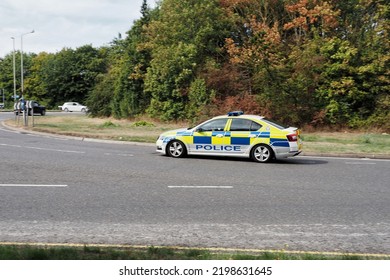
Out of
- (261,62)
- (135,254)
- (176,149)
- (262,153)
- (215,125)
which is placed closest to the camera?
(135,254)

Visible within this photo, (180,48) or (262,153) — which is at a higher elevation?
(180,48)

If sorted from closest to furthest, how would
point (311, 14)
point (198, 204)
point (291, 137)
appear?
point (198, 204)
point (291, 137)
point (311, 14)

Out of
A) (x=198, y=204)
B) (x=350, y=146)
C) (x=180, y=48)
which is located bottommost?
(x=198, y=204)

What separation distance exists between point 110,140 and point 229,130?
27.9 feet

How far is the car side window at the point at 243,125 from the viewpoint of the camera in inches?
539

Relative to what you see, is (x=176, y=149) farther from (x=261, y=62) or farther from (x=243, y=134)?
(x=261, y=62)

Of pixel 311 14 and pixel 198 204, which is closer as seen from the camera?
pixel 198 204

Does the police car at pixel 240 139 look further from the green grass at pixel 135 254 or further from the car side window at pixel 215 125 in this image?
the green grass at pixel 135 254

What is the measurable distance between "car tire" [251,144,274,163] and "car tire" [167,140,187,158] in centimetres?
229

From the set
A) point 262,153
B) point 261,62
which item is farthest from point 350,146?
point 261,62

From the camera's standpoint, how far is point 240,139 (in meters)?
13.8

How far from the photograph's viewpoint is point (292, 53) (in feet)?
90.1

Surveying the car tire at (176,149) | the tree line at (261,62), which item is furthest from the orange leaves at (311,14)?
the car tire at (176,149)

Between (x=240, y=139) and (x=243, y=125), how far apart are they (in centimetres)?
46
